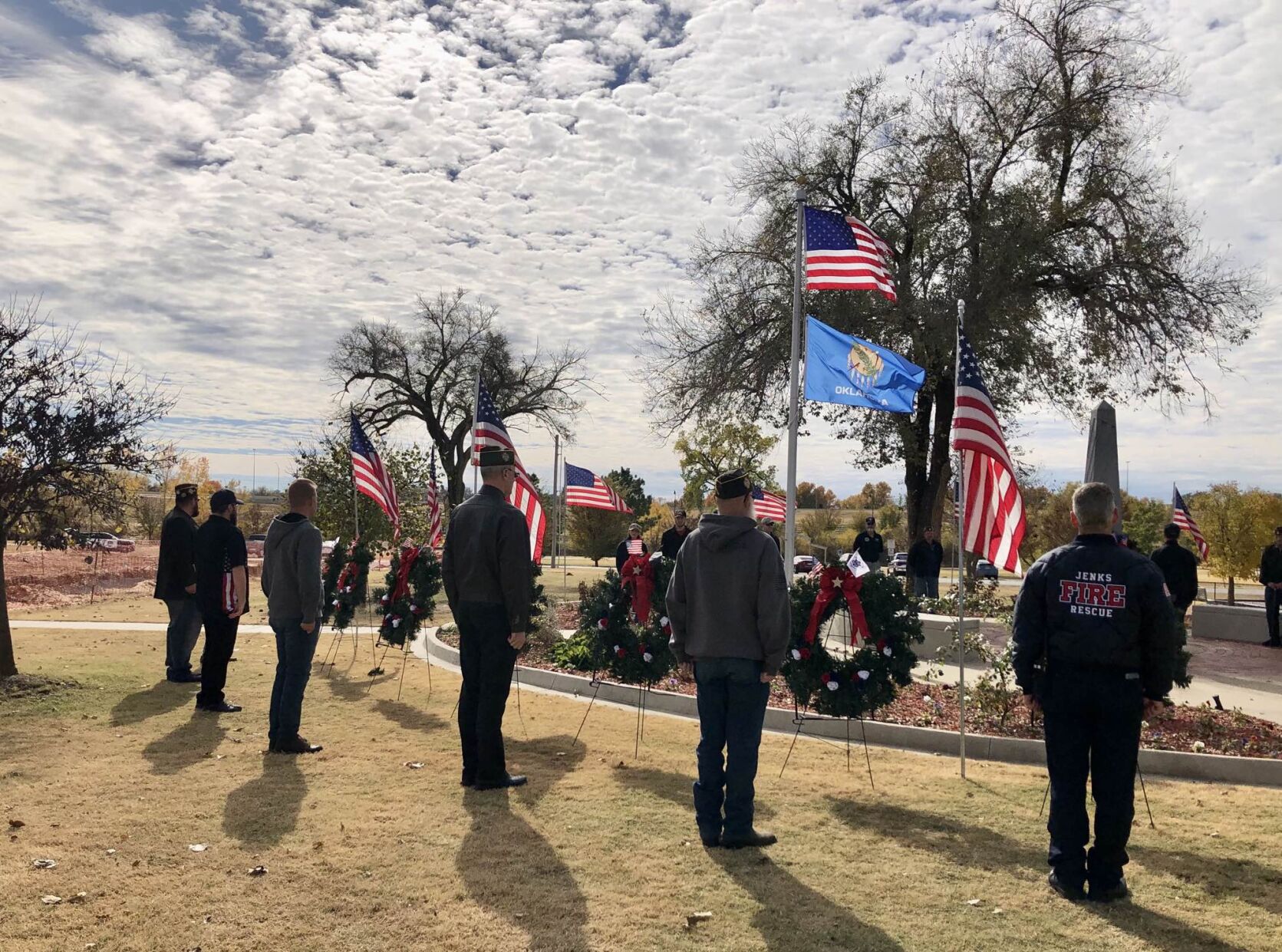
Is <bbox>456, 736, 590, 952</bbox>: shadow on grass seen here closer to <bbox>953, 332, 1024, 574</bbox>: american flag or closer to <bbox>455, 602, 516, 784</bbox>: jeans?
<bbox>455, 602, 516, 784</bbox>: jeans

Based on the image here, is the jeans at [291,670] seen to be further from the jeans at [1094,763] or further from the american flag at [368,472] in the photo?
the american flag at [368,472]

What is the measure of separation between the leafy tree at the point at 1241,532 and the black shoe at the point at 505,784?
3022 centimetres

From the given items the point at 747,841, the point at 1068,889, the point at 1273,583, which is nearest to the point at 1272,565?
the point at 1273,583

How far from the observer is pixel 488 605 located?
6191 mm

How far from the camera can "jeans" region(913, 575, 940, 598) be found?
61.2 ft

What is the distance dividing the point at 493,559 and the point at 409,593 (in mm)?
5536

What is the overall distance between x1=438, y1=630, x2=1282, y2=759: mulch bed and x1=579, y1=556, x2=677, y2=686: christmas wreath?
1721mm

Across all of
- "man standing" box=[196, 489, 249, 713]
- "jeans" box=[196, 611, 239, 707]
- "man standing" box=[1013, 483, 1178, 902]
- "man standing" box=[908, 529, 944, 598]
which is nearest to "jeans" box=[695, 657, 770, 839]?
"man standing" box=[1013, 483, 1178, 902]

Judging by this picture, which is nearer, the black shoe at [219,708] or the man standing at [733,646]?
the man standing at [733,646]

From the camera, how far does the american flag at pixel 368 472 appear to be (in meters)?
14.4

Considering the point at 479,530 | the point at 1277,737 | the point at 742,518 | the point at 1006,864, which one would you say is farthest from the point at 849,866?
the point at 1277,737

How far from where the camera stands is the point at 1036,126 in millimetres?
20922

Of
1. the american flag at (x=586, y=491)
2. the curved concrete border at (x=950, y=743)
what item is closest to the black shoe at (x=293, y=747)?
the curved concrete border at (x=950, y=743)

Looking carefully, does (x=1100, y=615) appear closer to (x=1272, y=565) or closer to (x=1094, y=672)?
(x=1094, y=672)
